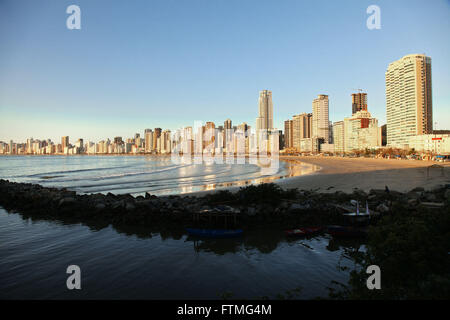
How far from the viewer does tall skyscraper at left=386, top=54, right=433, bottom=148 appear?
166025mm

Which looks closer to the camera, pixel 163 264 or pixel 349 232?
pixel 163 264

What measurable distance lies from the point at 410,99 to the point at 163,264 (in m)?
208

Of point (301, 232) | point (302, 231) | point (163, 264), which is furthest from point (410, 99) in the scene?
point (163, 264)

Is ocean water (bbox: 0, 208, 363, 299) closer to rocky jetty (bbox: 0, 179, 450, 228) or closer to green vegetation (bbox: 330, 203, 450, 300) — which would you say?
rocky jetty (bbox: 0, 179, 450, 228)

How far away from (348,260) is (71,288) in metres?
11.9

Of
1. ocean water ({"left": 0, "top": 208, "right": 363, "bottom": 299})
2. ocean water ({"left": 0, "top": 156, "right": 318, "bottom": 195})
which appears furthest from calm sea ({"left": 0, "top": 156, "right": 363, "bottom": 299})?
ocean water ({"left": 0, "top": 156, "right": 318, "bottom": 195})

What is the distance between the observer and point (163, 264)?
11.8 meters

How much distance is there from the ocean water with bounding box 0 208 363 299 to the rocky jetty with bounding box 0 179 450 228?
68.4 inches

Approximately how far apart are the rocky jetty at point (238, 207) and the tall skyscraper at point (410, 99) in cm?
18041

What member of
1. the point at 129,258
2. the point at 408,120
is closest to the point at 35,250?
the point at 129,258

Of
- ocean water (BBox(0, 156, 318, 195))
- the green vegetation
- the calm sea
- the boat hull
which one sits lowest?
the calm sea

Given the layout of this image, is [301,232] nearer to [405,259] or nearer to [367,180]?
[405,259]

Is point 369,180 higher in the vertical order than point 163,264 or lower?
higher
